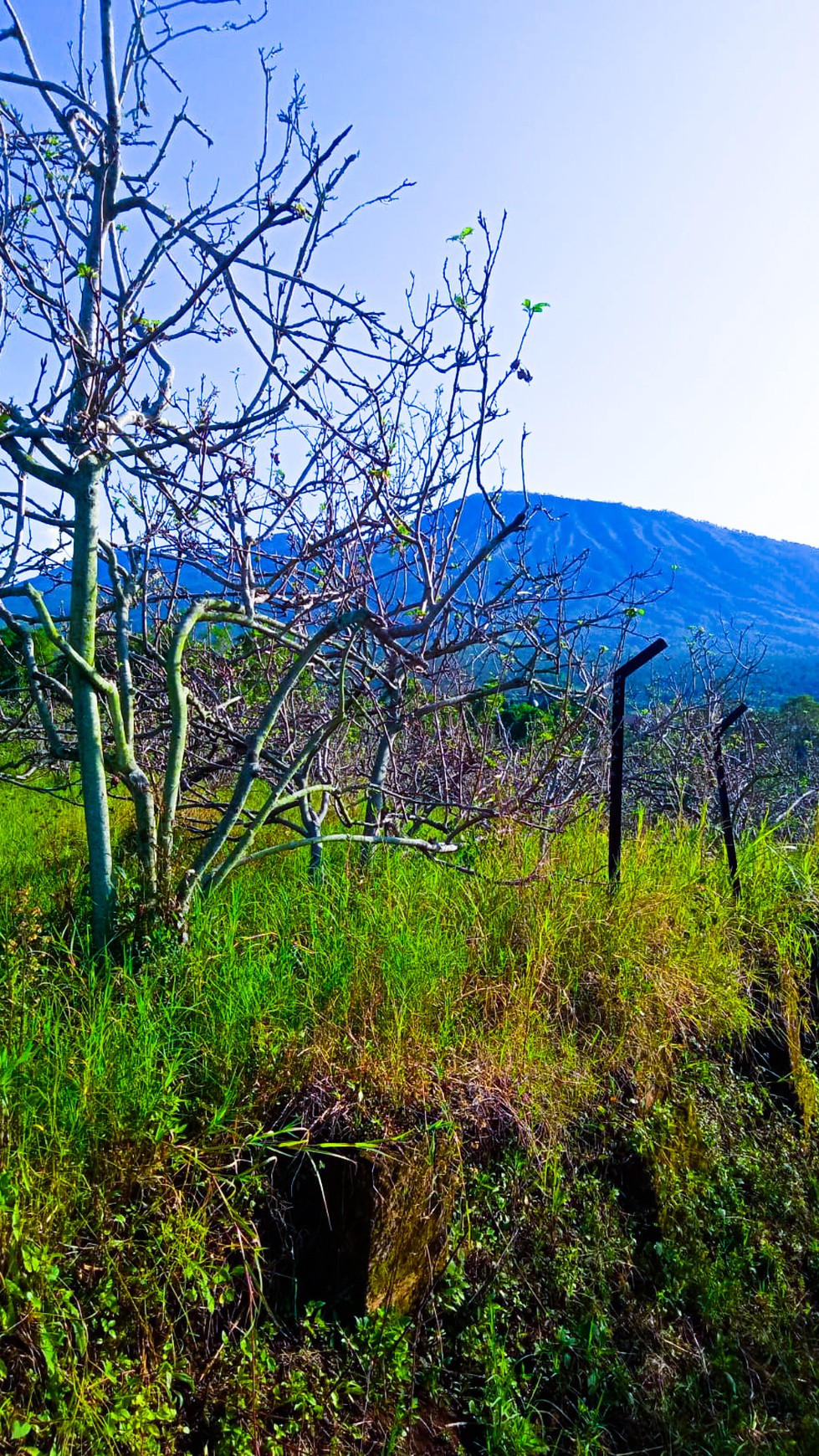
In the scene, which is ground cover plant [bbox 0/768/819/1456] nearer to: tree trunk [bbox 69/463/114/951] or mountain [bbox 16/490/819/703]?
tree trunk [bbox 69/463/114/951]

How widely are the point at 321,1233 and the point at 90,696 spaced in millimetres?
1912

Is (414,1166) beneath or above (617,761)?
beneath

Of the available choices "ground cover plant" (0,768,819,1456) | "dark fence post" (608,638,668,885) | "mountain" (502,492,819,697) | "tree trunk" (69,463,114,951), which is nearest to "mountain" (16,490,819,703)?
"mountain" (502,492,819,697)

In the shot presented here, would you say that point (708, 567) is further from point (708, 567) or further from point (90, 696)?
point (90, 696)

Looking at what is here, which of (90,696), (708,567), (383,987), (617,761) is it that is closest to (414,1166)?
(383,987)

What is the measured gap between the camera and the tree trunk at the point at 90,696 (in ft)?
10.7

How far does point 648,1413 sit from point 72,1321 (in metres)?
1.88

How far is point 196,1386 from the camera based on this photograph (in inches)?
88.0

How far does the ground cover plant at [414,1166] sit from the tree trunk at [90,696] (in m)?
0.23

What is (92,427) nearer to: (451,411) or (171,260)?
(171,260)

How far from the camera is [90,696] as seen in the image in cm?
325

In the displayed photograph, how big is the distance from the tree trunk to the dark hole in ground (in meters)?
1.13

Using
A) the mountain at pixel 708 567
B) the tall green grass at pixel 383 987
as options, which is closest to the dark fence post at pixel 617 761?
the tall green grass at pixel 383 987

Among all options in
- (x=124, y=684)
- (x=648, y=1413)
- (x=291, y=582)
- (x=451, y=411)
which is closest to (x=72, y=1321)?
(x=648, y=1413)
